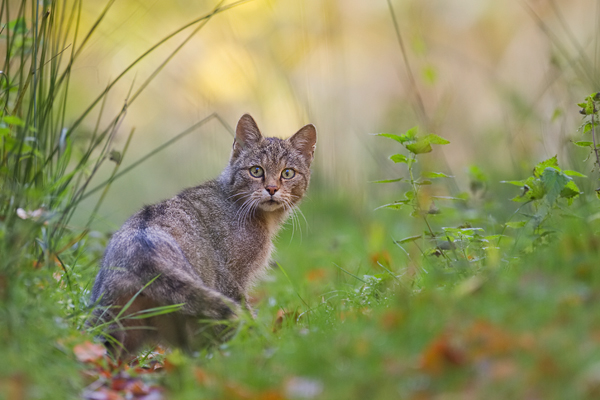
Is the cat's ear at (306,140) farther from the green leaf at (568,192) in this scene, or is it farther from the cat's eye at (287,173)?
the green leaf at (568,192)

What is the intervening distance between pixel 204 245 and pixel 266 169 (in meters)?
0.85

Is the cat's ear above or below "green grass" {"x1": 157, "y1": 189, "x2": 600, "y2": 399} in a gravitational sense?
above

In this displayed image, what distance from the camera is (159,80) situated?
11141 mm

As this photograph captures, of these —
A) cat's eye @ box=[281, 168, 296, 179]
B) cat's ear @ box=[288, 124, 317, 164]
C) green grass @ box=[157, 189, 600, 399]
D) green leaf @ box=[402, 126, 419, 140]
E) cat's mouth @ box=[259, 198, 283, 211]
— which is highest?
green leaf @ box=[402, 126, 419, 140]

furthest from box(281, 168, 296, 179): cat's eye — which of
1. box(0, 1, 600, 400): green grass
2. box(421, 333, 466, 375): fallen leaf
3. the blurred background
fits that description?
box(421, 333, 466, 375): fallen leaf

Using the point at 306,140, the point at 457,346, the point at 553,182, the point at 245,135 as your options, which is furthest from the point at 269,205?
the point at 457,346

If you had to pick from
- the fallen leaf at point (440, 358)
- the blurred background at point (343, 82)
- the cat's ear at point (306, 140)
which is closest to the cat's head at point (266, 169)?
the cat's ear at point (306, 140)

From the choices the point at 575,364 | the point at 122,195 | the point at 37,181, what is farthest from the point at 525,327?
the point at 122,195

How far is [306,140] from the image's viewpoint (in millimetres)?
4605

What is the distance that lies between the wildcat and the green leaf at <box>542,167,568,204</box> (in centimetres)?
161

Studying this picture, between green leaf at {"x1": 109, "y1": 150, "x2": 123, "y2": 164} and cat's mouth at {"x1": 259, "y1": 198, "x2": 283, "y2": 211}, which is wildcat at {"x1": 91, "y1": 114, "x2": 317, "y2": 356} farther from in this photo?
green leaf at {"x1": 109, "y1": 150, "x2": 123, "y2": 164}

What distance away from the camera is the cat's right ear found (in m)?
4.36

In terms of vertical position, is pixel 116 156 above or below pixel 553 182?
above

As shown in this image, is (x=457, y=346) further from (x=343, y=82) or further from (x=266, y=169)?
(x=343, y=82)
